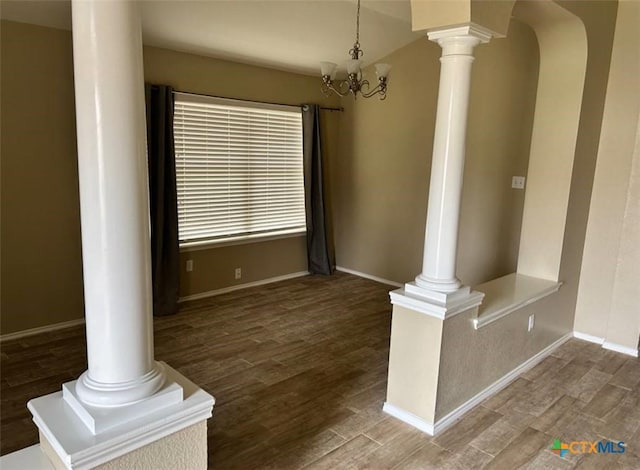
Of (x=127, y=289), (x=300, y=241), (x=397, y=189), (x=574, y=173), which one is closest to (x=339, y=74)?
(x=397, y=189)

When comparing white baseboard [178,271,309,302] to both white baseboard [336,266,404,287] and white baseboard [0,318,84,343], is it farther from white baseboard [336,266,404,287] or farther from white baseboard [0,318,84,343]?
white baseboard [0,318,84,343]

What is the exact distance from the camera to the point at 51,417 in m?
1.55

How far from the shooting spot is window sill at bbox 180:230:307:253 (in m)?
4.78

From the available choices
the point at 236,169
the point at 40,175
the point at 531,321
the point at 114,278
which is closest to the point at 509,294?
the point at 531,321

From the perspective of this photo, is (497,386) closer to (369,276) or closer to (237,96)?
(369,276)

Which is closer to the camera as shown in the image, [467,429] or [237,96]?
[467,429]

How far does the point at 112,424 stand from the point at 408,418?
5.91ft

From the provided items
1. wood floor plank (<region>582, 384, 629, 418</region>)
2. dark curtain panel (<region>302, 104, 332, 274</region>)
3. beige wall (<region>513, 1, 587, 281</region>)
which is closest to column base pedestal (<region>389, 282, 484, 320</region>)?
wood floor plank (<region>582, 384, 629, 418</region>)

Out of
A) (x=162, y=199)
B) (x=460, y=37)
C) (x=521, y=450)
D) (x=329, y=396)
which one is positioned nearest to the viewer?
(x=460, y=37)

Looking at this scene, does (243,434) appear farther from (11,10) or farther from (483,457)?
(11,10)

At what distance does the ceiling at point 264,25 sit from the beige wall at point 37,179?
0.27m

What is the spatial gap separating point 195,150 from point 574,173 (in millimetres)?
3339

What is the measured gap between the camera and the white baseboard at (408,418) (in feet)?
8.84

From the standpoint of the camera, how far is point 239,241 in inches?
204
